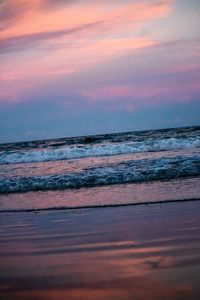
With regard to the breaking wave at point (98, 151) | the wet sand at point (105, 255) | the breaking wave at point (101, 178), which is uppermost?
the breaking wave at point (98, 151)

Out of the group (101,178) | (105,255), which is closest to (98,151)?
(101,178)

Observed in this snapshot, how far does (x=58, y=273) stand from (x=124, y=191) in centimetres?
489

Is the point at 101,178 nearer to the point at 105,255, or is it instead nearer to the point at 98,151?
the point at 105,255

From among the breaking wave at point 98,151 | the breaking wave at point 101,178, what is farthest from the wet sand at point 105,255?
the breaking wave at point 98,151

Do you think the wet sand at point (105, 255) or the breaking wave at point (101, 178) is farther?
the breaking wave at point (101, 178)

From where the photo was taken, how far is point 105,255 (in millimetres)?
3586

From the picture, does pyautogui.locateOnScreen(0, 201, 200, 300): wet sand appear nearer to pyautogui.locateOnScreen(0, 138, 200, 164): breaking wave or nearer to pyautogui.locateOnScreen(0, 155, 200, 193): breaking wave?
pyautogui.locateOnScreen(0, 155, 200, 193): breaking wave

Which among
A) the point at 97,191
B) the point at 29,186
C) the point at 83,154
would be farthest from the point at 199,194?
the point at 83,154

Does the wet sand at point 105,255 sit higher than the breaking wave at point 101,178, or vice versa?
the breaking wave at point 101,178

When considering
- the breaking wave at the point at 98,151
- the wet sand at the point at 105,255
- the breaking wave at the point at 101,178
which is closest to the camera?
the wet sand at the point at 105,255

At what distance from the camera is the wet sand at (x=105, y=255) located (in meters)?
2.73

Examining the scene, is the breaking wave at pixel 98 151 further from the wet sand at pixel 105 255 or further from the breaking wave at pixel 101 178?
the wet sand at pixel 105 255

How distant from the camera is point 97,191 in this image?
832cm

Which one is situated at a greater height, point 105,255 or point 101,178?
point 101,178
